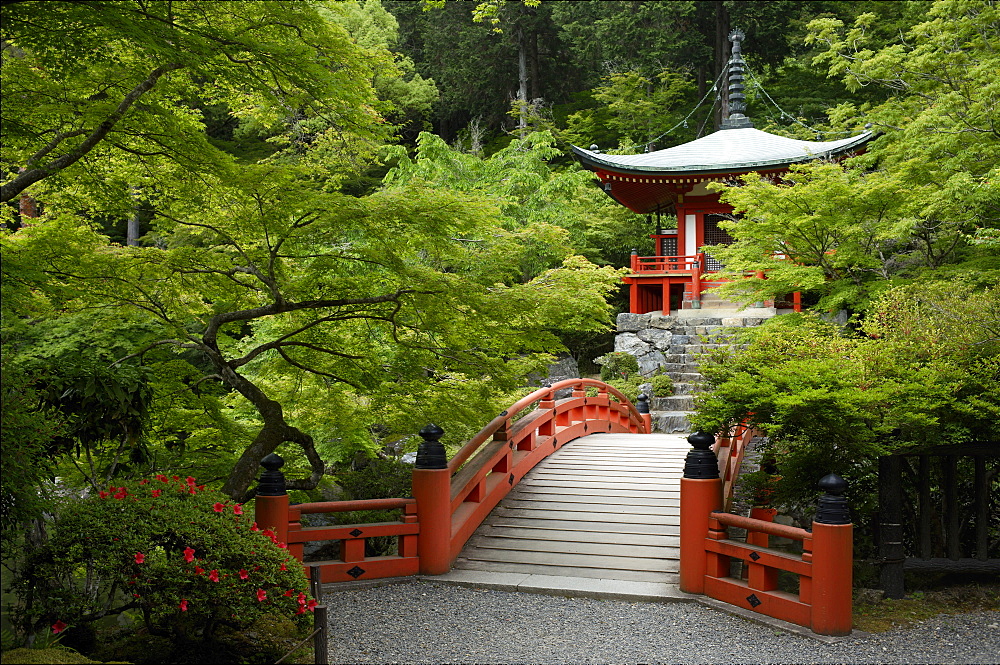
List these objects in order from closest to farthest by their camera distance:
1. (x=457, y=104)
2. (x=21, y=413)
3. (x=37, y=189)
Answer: (x=21, y=413)
(x=37, y=189)
(x=457, y=104)

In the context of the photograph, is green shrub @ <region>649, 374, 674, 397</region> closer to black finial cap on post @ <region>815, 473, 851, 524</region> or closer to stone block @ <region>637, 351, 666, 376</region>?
stone block @ <region>637, 351, 666, 376</region>

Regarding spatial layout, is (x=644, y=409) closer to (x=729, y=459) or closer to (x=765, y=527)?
(x=729, y=459)

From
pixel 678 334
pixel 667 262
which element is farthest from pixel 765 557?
pixel 667 262

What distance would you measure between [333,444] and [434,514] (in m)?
2.83

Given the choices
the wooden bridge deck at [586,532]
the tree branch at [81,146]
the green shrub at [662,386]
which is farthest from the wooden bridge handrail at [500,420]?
the tree branch at [81,146]

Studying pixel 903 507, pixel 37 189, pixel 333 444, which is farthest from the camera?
pixel 333 444

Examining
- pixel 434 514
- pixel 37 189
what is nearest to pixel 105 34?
pixel 37 189

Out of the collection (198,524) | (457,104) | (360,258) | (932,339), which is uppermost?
(457,104)

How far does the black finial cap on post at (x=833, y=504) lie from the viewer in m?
5.35

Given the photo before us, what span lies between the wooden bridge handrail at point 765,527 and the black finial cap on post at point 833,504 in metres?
0.19

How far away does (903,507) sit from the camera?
22.3 feet

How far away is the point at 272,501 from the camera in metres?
6.35

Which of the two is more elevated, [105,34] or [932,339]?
[105,34]

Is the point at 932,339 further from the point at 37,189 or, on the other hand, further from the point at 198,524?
the point at 37,189
